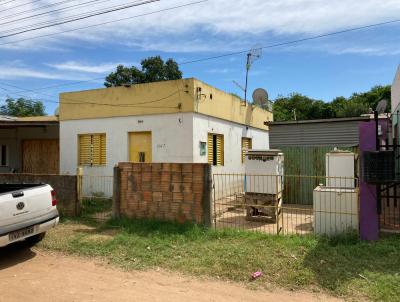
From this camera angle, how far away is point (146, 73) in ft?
129

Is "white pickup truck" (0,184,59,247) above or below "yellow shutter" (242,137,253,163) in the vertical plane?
below

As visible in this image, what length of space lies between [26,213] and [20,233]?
349mm

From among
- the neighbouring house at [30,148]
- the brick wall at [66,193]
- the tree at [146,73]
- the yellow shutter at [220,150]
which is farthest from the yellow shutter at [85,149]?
the tree at [146,73]

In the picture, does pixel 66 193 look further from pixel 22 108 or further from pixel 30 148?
pixel 22 108

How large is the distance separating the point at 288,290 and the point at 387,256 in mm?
1959

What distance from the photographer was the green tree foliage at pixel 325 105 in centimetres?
4109

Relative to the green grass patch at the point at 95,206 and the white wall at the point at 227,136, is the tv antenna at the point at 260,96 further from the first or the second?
the green grass patch at the point at 95,206

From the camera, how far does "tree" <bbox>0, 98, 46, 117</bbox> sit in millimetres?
42991

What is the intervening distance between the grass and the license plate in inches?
35.1

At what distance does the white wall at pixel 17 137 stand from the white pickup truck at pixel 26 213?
395 inches

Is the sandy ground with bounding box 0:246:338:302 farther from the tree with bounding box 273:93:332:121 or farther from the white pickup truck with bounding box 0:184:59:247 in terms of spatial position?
the tree with bounding box 273:93:332:121

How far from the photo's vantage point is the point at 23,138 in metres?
16.8

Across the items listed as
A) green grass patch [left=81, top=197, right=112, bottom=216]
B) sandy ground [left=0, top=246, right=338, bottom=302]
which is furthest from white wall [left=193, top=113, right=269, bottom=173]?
sandy ground [left=0, top=246, right=338, bottom=302]

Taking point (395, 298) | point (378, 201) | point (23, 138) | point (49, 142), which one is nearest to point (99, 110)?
point (49, 142)
